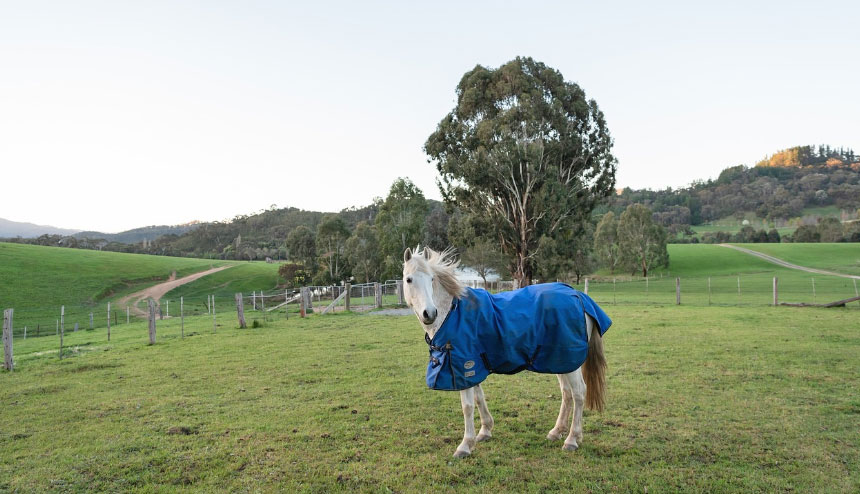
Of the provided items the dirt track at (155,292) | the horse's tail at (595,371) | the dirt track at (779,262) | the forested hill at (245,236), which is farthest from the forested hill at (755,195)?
the horse's tail at (595,371)

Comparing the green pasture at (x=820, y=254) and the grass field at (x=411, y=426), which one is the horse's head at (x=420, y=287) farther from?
the green pasture at (x=820, y=254)

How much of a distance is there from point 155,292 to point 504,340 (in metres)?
45.1

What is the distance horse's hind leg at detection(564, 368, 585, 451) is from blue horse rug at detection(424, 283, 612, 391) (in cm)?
25

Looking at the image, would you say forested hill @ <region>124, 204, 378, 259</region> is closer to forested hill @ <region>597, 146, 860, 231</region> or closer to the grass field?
forested hill @ <region>597, 146, 860, 231</region>

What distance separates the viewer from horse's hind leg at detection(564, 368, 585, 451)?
4477 mm

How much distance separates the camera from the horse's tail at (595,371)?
4887mm

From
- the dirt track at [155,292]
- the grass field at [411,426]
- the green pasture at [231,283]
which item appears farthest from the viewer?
the green pasture at [231,283]

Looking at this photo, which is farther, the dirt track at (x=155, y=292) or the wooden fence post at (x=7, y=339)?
the dirt track at (x=155, y=292)

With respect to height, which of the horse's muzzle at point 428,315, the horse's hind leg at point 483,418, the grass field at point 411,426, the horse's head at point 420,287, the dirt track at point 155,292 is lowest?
the dirt track at point 155,292

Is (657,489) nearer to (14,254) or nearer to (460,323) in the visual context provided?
(460,323)

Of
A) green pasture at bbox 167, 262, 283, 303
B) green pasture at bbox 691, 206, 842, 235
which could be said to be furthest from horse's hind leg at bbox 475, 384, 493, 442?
green pasture at bbox 691, 206, 842, 235

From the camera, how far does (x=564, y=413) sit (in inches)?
190

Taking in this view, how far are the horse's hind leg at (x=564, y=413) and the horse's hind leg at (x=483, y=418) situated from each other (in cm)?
63

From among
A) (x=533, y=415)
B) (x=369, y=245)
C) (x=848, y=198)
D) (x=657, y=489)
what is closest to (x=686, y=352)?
(x=533, y=415)
